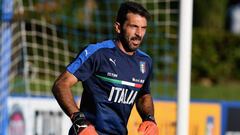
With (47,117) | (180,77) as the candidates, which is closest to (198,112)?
(47,117)

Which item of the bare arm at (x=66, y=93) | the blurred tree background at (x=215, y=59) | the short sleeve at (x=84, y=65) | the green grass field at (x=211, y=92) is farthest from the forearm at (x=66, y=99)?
the blurred tree background at (x=215, y=59)

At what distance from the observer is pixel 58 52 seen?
991 cm

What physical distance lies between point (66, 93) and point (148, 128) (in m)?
0.68

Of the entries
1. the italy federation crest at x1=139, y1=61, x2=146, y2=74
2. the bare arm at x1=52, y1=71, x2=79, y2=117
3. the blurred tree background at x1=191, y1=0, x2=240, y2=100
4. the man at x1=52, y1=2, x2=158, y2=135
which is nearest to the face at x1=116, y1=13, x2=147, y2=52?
the man at x1=52, y1=2, x2=158, y2=135

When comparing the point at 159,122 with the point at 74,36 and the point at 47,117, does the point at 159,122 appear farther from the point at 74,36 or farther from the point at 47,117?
the point at 74,36

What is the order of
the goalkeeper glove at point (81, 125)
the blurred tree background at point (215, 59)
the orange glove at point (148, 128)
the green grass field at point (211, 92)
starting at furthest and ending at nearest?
the blurred tree background at point (215, 59) < the green grass field at point (211, 92) < the orange glove at point (148, 128) < the goalkeeper glove at point (81, 125)

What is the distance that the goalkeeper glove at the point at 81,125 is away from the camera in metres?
4.91

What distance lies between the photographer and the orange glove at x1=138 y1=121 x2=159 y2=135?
529cm

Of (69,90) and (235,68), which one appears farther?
(235,68)

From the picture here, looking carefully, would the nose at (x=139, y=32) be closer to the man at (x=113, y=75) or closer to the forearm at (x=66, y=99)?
the man at (x=113, y=75)

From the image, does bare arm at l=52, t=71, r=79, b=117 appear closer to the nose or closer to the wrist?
the wrist

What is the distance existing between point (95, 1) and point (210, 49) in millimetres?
5976

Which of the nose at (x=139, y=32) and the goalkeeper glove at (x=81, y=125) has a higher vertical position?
the nose at (x=139, y=32)

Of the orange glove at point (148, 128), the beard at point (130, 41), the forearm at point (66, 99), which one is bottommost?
the orange glove at point (148, 128)
